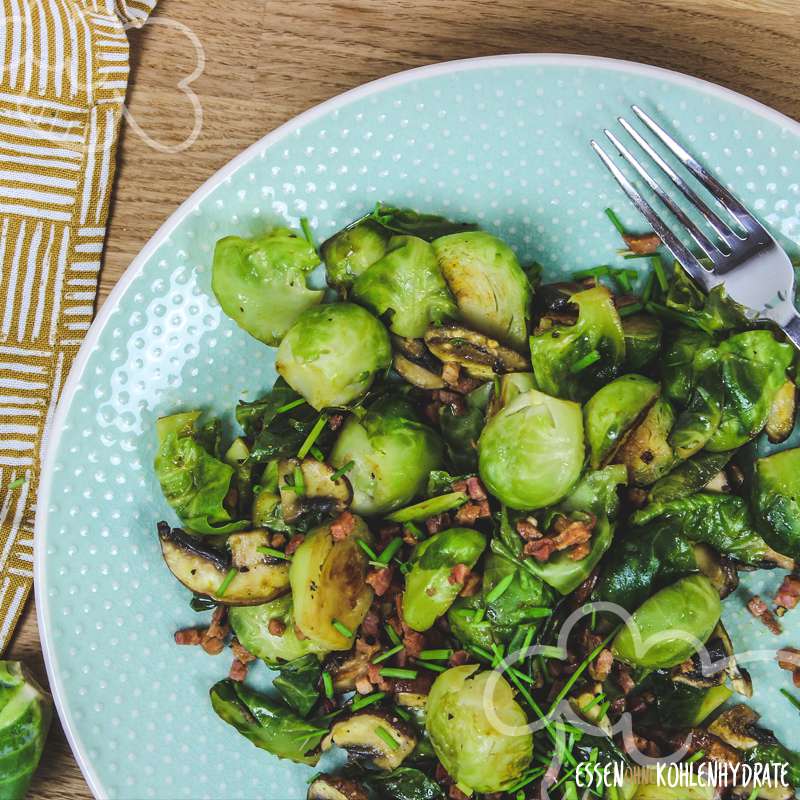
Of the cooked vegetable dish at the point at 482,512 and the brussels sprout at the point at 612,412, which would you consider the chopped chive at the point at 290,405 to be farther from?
the brussels sprout at the point at 612,412

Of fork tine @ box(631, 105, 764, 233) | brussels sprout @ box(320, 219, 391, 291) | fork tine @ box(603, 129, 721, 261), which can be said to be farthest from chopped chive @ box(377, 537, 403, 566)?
fork tine @ box(631, 105, 764, 233)

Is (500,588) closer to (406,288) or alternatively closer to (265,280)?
(406,288)

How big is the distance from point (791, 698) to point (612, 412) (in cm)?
84

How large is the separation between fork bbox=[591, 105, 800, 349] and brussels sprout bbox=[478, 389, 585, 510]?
463 millimetres

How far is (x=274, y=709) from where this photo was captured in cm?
180

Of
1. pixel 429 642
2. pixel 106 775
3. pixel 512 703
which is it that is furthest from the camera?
pixel 106 775

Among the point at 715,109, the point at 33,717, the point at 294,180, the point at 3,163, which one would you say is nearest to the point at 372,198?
the point at 294,180

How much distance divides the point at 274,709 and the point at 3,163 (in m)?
1.48

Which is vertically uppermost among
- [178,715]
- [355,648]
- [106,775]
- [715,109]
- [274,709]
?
[715,109]

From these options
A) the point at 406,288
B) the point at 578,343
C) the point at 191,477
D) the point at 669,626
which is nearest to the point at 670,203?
the point at 578,343

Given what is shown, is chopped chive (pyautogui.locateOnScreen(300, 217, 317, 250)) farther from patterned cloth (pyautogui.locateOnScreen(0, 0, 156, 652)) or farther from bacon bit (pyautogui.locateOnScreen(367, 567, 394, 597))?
bacon bit (pyautogui.locateOnScreen(367, 567, 394, 597))

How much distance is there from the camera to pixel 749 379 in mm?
1670

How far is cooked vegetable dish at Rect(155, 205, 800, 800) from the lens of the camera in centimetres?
162

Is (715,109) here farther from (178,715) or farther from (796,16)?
(178,715)
